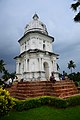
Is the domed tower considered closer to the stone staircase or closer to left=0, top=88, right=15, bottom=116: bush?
the stone staircase

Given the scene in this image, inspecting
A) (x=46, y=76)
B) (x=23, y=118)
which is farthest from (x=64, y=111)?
(x=46, y=76)

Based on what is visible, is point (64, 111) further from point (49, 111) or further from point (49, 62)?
point (49, 62)

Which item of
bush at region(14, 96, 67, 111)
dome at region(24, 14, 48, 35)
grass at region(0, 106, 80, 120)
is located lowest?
grass at region(0, 106, 80, 120)

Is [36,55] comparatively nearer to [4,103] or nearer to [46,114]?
[46,114]

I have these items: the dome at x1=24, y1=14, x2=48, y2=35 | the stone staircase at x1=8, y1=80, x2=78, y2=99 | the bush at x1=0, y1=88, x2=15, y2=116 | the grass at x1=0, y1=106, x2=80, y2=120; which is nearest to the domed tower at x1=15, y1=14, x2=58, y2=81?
the dome at x1=24, y1=14, x2=48, y2=35

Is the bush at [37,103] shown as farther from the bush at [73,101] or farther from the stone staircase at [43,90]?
the stone staircase at [43,90]

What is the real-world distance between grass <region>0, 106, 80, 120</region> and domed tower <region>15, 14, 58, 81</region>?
1629 cm

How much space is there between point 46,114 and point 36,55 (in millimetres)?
19098

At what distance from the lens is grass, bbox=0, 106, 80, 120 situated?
867 centimetres

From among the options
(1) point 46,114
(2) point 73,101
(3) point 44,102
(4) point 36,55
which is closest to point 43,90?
(3) point 44,102

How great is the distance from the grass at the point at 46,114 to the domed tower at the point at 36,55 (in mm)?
16291

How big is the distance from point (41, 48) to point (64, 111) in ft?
66.9

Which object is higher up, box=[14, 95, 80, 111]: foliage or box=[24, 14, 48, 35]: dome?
box=[24, 14, 48, 35]: dome

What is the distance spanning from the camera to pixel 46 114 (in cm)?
922
